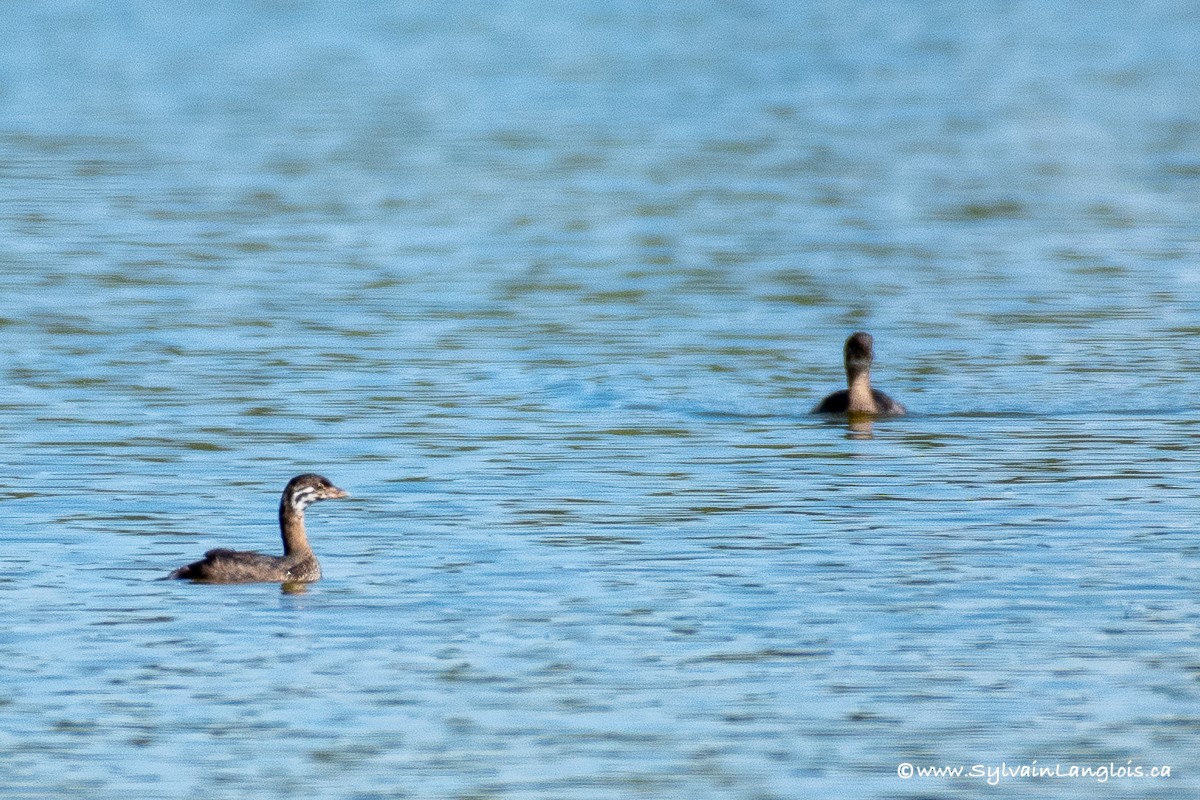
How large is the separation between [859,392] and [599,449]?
2673 millimetres

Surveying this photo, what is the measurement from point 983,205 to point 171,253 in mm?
11404

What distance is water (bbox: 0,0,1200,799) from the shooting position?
12414mm

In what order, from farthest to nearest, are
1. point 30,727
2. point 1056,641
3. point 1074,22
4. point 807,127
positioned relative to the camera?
point 1074,22
point 807,127
point 1056,641
point 30,727

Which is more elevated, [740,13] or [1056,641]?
[740,13]

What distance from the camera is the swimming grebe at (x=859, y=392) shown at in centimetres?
2161

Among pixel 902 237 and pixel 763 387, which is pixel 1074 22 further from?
pixel 763 387

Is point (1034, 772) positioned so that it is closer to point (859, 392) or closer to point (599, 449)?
point (599, 449)

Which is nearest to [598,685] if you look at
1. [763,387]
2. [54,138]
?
[763,387]

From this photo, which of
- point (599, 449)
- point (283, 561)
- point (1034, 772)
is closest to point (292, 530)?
point (283, 561)

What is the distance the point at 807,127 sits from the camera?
45969 mm

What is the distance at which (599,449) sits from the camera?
20.1 meters

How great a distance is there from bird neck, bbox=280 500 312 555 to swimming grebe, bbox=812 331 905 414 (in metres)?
7.17

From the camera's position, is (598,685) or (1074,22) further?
(1074,22)

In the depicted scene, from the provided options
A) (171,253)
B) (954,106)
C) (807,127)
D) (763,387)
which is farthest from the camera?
(954,106)
